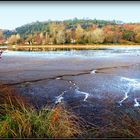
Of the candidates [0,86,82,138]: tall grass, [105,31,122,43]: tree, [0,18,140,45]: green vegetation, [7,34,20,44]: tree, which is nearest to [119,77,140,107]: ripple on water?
[0,86,82,138]: tall grass

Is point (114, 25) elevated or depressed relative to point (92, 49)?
elevated

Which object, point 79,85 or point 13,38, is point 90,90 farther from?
point 13,38

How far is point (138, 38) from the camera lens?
1362 cm

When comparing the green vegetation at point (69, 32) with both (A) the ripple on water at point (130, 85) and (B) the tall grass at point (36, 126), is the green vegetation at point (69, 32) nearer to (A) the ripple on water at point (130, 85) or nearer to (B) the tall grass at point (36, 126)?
(A) the ripple on water at point (130, 85)

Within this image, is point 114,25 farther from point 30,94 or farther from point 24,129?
point 24,129

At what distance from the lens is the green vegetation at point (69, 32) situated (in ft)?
33.3

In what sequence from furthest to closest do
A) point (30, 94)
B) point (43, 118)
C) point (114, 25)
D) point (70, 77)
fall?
point (114, 25)
point (70, 77)
point (30, 94)
point (43, 118)

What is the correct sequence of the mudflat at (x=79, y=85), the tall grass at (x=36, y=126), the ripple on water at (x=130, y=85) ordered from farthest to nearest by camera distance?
the ripple on water at (x=130, y=85), the mudflat at (x=79, y=85), the tall grass at (x=36, y=126)

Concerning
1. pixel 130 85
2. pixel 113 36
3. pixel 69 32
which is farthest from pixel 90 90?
pixel 113 36

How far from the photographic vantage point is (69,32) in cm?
1158

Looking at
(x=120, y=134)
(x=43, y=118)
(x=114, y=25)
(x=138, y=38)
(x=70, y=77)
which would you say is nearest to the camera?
(x=120, y=134)

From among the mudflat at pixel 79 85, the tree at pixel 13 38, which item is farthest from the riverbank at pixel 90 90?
the tree at pixel 13 38

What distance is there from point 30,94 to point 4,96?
141 cm

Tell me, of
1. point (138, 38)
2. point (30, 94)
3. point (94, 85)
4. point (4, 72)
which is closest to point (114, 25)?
point (138, 38)
